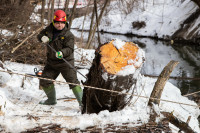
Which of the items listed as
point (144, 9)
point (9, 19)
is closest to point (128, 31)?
point (144, 9)

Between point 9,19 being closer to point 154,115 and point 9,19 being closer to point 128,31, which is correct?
point 154,115

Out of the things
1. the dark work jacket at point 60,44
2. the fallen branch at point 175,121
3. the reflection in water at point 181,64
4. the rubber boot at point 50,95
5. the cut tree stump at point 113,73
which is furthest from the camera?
the reflection in water at point 181,64

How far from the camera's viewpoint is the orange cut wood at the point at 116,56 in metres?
2.02

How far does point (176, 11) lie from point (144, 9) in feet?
10.5

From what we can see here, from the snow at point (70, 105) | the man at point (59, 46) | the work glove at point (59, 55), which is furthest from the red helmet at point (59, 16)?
the snow at point (70, 105)

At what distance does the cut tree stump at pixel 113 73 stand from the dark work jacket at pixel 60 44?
1003 millimetres

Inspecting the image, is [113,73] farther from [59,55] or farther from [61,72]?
[61,72]

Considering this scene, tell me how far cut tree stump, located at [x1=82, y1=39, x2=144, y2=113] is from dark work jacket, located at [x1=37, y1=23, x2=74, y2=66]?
1003 mm

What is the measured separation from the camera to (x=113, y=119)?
6.23 feet

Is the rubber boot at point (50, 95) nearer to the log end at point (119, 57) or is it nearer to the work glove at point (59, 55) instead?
the work glove at point (59, 55)

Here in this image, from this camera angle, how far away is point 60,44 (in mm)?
3188

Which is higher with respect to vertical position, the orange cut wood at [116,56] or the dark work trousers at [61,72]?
the orange cut wood at [116,56]

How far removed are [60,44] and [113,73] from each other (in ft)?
4.83

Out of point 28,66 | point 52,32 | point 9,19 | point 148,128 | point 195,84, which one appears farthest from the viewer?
point 195,84
